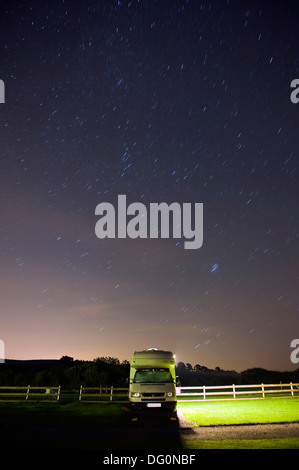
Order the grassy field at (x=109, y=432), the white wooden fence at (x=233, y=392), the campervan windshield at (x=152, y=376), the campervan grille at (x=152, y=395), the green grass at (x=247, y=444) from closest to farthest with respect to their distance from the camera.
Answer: the green grass at (x=247, y=444) → the grassy field at (x=109, y=432) → the campervan grille at (x=152, y=395) → the campervan windshield at (x=152, y=376) → the white wooden fence at (x=233, y=392)

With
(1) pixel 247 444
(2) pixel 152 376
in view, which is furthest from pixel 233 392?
(1) pixel 247 444

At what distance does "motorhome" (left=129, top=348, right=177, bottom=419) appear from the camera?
14.1 metres

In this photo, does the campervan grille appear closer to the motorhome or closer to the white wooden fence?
the motorhome

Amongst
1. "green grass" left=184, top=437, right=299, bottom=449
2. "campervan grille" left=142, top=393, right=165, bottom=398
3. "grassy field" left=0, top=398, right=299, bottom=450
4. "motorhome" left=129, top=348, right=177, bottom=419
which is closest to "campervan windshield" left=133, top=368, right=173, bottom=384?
"motorhome" left=129, top=348, right=177, bottom=419

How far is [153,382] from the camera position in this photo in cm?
1460

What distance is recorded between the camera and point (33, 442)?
970 centimetres

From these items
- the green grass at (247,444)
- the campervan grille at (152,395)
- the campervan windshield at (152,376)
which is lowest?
the green grass at (247,444)

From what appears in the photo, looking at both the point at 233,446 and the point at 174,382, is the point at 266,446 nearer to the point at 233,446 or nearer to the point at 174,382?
the point at 233,446

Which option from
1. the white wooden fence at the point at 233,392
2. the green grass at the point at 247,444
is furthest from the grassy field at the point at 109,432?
the white wooden fence at the point at 233,392

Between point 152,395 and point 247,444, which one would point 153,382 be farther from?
point 247,444

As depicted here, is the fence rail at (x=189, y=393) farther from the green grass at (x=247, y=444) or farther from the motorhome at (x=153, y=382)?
the green grass at (x=247, y=444)

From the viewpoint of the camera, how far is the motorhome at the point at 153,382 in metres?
14.1
